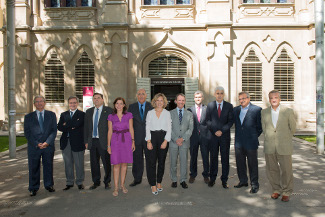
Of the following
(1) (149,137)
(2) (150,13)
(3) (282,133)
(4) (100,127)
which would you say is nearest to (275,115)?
(3) (282,133)

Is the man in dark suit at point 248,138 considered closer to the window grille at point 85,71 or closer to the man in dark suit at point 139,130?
the man in dark suit at point 139,130

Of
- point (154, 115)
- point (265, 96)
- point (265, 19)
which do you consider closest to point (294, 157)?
point (154, 115)

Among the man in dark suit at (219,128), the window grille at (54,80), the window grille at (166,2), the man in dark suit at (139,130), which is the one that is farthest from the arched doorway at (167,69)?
the man in dark suit at (219,128)

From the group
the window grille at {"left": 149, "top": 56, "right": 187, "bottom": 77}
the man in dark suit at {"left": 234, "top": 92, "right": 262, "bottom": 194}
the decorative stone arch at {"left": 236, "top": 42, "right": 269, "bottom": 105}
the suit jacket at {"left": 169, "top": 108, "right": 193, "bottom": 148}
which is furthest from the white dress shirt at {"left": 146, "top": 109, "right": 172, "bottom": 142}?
the decorative stone arch at {"left": 236, "top": 42, "right": 269, "bottom": 105}

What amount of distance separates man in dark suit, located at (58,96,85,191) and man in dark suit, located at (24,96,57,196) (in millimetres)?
235

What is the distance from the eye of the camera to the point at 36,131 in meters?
5.03

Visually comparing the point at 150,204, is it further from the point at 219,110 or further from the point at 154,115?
the point at 219,110

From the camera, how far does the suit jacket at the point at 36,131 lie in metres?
5.02

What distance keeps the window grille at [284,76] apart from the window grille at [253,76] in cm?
98

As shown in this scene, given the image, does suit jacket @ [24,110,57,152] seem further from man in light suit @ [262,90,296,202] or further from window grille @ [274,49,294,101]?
window grille @ [274,49,294,101]

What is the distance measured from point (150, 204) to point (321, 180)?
3767 millimetres

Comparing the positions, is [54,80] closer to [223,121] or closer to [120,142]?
[120,142]

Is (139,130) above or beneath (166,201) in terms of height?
above

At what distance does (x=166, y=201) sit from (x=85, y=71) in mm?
12915
